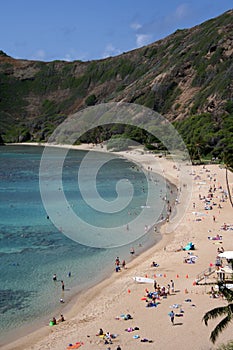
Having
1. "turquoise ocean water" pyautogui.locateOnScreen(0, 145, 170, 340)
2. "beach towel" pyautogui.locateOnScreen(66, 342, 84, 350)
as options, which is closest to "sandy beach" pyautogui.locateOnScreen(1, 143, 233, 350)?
"beach towel" pyautogui.locateOnScreen(66, 342, 84, 350)

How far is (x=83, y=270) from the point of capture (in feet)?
92.8

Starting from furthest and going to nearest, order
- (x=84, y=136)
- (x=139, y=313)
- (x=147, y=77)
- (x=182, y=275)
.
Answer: (x=147, y=77) < (x=84, y=136) < (x=182, y=275) < (x=139, y=313)

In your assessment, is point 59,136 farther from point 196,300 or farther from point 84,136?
point 196,300

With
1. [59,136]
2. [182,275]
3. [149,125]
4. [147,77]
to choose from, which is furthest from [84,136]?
[182,275]

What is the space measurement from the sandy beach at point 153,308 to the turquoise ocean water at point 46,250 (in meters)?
1.35

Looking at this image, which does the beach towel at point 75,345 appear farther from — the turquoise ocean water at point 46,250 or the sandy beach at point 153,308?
the turquoise ocean water at point 46,250

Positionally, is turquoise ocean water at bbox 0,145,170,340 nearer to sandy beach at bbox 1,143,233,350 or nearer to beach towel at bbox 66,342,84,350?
sandy beach at bbox 1,143,233,350

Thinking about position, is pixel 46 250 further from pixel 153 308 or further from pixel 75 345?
pixel 75 345

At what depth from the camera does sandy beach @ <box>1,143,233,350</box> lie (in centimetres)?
1817

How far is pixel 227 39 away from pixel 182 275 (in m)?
118

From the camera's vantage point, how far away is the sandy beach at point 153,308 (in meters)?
18.2

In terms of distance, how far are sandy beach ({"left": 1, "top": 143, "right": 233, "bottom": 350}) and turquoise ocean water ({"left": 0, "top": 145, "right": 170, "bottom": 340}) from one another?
4.44 ft

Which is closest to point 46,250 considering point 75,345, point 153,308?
point 153,308

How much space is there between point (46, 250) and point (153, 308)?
1300cm
